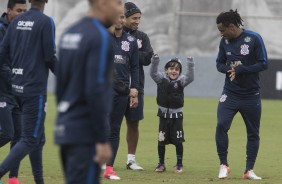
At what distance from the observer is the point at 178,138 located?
12.1 m

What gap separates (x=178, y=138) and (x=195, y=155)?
196cm

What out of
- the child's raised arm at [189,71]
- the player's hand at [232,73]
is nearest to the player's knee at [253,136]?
the player's hand at [232,73]

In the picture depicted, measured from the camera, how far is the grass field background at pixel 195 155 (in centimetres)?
1120

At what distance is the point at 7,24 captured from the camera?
10.1 meters

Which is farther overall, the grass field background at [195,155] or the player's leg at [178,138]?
the player's leg at [178,138]

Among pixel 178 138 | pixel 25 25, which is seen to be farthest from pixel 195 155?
pixel 25 25

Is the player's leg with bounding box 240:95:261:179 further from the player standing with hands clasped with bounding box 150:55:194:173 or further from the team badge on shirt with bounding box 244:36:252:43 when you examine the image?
the player standing with hands clasped with bounding box 150:55:194:173

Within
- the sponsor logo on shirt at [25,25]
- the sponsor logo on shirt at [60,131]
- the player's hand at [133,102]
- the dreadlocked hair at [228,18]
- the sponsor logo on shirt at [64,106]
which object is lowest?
the sponsor logo on shirt at [60,131]

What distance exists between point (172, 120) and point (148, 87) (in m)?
16.3

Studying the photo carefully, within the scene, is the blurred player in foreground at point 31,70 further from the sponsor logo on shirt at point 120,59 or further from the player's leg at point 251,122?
the player's leg at point 251,122

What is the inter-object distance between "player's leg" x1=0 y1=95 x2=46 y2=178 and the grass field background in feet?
5.06

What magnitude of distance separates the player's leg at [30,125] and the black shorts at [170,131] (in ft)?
11.2

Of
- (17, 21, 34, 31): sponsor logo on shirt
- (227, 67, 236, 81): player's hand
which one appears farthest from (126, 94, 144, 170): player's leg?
(17, 21, 34, 31): sponsor logo on shirt

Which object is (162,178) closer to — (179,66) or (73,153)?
(179,66)
